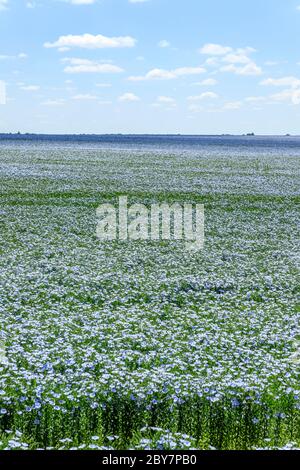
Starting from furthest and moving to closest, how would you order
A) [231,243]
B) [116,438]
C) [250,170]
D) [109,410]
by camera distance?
[250,170] → [231,243] → [109,410] → [116,438]

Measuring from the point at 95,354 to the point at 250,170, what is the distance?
56.7 m

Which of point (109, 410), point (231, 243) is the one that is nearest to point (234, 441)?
point (109, 410)

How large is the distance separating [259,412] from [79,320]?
574 centimetres

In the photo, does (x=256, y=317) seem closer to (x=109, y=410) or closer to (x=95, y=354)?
(x=95, y=354)

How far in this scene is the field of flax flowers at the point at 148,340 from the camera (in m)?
9.42

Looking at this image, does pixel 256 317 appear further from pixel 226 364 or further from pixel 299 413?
pixel 299 413

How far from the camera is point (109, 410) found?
9719 mm

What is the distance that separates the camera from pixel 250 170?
66.2 metres

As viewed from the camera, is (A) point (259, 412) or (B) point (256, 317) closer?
(A) point (259, 412)

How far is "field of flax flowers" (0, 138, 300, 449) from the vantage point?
9422 mm

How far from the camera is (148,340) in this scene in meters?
12.9
